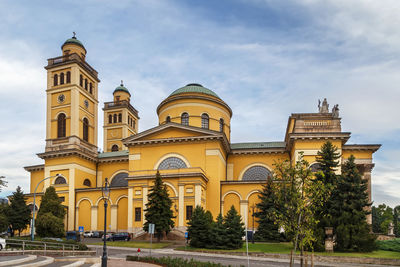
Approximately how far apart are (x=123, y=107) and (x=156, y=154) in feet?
118

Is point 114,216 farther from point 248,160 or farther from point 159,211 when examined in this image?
point 248,160

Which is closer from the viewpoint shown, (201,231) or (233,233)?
(233,233)

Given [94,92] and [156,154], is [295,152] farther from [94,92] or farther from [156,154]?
[94,92]

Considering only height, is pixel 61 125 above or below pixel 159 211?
above

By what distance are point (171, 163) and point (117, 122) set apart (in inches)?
1449

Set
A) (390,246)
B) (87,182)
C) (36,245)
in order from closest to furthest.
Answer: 1. (36,245)
2. (390,246)
3. (87,182)

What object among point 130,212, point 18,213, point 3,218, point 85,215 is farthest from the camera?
point 85,215

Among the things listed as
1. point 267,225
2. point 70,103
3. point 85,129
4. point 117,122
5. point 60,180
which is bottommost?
point 267,225

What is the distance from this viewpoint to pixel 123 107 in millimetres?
78938

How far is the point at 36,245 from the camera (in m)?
23.2

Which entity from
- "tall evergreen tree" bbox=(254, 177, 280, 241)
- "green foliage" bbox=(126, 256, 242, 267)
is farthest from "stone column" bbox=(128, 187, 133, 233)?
"green foliage" bbox=(126, 256, 242, 267)

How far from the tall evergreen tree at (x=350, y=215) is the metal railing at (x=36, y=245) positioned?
19.2m

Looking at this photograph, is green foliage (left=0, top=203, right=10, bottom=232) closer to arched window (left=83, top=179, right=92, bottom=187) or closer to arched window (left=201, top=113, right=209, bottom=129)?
arched window (left=83, top=179, right=92, bottom=187)

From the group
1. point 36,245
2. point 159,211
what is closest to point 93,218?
point 159,211
